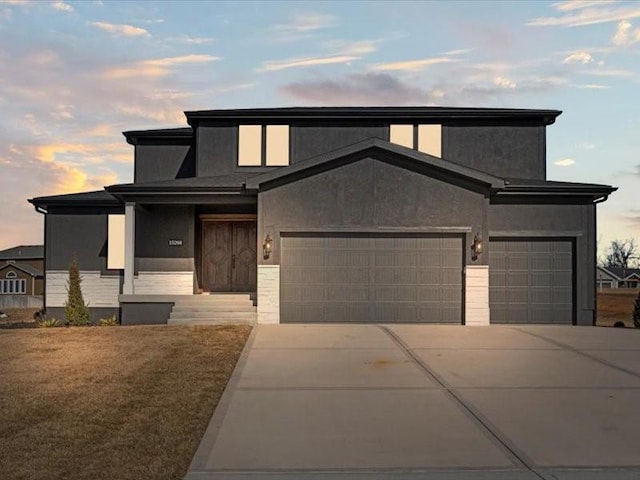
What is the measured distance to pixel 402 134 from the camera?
2159cm

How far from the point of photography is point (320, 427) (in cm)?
736

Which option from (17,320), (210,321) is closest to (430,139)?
(210,321)

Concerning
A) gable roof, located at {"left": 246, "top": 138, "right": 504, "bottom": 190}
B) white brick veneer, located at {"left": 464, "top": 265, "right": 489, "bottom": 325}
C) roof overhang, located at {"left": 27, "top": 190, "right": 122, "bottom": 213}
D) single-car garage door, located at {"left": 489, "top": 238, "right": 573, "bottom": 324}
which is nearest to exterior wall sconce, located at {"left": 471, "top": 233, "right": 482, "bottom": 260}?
white brick veneer, located at {"left": 464, "top": 265, "right": 489, "bottom": 325}

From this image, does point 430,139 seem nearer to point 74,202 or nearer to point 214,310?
point 214,310

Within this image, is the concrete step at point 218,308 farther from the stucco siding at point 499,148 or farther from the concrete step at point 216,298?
the stucco siding at point 499,148

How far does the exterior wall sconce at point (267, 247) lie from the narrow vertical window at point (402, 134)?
22.5ft

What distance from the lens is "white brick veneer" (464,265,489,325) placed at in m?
17.1

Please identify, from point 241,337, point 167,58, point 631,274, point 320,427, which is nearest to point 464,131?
point 167,58

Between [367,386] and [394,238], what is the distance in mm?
8176

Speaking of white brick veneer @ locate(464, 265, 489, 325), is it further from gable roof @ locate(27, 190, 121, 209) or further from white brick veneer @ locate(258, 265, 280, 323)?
gable roof @ locate(27, 190, 121, 209)

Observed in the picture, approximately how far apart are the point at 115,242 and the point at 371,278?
902 cm

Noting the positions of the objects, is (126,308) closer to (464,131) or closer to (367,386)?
(367,386)

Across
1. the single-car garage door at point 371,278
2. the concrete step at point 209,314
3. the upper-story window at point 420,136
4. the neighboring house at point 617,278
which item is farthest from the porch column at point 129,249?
the neighboring house at point 617,278

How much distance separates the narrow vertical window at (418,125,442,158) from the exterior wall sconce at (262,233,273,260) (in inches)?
287
